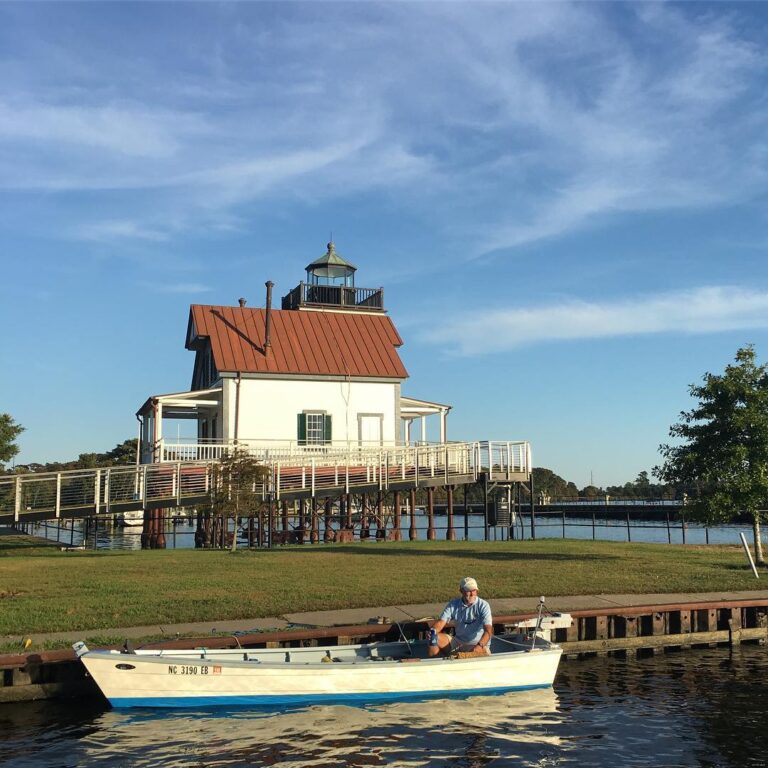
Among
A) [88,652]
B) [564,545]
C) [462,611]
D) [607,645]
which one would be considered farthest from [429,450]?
[88,652]

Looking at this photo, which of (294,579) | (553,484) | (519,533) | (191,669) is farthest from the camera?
(553,484)

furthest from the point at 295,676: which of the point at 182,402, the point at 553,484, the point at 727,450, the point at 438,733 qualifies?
the point at 553,484

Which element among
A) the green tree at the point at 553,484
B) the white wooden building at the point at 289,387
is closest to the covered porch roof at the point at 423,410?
the white wooden building at the point at 289,387

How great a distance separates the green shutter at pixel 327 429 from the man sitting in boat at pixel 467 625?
26691mm

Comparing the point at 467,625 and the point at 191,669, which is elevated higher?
the point at 467,625

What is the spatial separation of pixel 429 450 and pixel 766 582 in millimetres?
18029

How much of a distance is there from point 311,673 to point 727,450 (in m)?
15.4

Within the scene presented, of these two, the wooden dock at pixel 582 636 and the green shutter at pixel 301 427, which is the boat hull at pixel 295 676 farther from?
the green shutter at pixel 301 427

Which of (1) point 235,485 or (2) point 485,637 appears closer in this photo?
(2) point 485,637

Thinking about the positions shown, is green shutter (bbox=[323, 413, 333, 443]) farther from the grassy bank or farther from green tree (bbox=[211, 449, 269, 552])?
the grassy bank

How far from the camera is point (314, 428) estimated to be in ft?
131

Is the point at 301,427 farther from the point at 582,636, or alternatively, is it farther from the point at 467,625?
the point at 467,625

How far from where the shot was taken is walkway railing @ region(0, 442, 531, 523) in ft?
85.6

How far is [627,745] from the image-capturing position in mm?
10812
